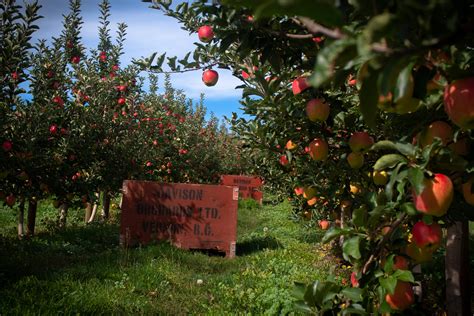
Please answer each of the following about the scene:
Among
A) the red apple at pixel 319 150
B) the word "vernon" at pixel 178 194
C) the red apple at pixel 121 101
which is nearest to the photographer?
the red apple at pixel 319 150

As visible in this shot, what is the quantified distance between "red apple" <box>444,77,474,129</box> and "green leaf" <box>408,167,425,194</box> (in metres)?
0.18

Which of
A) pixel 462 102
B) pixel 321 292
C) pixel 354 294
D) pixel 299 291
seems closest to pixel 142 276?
pixel 299 291

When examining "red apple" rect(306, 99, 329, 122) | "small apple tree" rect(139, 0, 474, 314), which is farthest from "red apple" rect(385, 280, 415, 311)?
"red apple" rect(306, 99, 329, 122)

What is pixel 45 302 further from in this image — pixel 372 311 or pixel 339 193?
pixel 372 311

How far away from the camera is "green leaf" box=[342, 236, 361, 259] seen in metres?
1.46

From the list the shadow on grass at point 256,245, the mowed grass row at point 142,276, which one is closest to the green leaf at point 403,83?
the mowed grass row at point 142,276

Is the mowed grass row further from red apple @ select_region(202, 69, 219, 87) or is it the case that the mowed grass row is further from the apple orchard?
red apple @ select_region(202, 69, 219, 87)

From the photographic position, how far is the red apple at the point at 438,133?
1.46 metres

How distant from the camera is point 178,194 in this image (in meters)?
6.53

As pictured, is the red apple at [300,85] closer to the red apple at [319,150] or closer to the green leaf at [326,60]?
the red apple at [319,150]

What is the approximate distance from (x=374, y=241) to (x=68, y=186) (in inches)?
224

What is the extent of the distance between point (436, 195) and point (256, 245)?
6.14 meters

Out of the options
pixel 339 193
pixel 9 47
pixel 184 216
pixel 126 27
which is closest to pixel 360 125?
pixel 339 193

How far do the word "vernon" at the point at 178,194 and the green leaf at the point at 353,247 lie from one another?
512 centimetres
